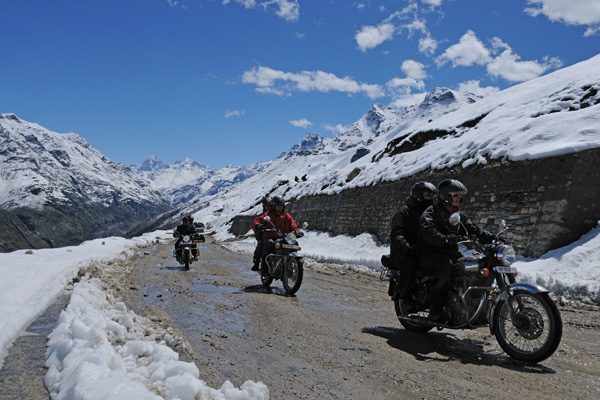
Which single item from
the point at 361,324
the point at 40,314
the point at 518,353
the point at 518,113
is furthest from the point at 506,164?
the point at 40,314

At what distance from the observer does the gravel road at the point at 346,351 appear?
4.70 meters

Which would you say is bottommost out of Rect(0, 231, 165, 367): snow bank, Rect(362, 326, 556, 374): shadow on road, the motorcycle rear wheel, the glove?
Rect(0, 231, 165, 367): snow bank

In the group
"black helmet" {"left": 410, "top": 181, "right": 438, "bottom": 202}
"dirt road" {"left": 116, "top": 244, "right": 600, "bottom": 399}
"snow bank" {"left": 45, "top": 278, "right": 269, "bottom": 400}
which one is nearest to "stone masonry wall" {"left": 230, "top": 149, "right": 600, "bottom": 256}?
"dirt road" {"left": 116, "top": 244, "right": 600, "bottom": 399}

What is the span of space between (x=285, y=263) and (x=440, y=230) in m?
5.56

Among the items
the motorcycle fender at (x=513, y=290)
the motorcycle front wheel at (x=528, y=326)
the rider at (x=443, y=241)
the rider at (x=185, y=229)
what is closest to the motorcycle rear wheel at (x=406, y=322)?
the rider at (x=443, y=241)

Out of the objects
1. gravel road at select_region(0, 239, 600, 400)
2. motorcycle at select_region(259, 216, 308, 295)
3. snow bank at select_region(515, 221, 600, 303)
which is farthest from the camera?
motorcycle at select_region(259, 216, 308, 295)

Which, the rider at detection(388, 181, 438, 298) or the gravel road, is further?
the rider at detection(388, 181, 438, 298)

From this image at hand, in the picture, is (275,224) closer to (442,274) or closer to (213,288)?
(213,288)

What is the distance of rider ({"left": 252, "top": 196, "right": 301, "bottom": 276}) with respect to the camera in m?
12.5

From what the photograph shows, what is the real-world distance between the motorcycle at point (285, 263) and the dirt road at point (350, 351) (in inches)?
23.0

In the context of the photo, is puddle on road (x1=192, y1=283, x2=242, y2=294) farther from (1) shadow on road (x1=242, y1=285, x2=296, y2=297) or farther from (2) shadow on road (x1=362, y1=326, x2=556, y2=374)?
Answer: (2) shadow on road (x1=362, y1=326, x2=556, y2=374)

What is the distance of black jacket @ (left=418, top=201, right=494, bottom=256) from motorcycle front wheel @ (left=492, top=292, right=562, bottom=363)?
2.99ft

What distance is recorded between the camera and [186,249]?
1766 centimetres

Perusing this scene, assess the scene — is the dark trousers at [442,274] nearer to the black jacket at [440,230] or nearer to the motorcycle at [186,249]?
the black jacket at [440,230]
